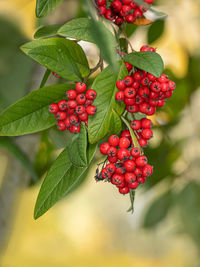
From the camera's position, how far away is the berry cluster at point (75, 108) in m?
0.42

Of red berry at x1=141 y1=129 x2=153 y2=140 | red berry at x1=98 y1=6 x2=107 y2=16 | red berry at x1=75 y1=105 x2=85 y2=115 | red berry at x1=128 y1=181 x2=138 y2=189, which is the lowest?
red berry at x1=128 y1=181 x2=138 y2=189

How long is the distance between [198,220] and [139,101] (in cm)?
124

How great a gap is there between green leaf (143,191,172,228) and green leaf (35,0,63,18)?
0.78 metres

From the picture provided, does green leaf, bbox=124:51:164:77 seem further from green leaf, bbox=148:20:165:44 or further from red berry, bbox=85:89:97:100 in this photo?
green leaf, bbox=148:20:165:44

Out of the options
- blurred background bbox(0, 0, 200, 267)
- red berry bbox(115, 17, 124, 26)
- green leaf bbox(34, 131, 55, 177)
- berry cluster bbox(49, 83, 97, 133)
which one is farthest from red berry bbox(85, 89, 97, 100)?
green leaf bbox(34, 131, 55, 177)

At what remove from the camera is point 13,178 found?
2.55ft

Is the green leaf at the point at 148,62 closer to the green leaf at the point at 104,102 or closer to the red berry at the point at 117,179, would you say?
the green leaf at the point at 104,102

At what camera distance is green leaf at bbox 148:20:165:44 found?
80 centimetres

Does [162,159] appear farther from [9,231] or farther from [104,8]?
[104,8]

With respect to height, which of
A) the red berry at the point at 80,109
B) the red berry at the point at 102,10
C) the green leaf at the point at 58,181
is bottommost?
the green leaf at the point at 58,181

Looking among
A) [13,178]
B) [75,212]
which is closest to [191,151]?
[13,178]

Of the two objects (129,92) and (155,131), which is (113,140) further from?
(155,131)

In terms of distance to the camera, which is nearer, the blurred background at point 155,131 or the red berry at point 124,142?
the red berry at point 124,142

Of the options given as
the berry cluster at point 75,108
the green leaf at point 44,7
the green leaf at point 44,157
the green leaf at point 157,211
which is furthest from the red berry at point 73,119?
the green leaf at point 157,211
